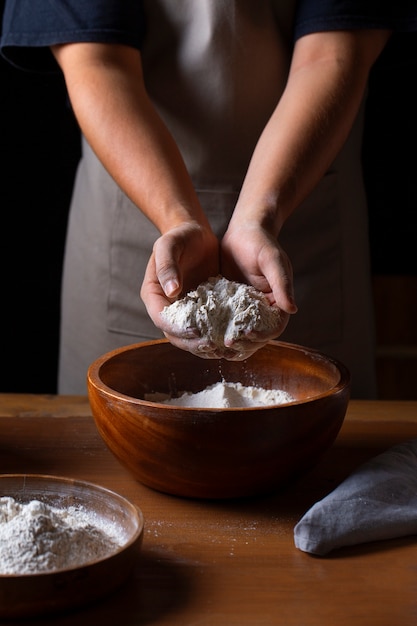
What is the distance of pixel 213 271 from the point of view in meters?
1.14

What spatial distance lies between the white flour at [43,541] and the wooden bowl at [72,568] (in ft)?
0.06

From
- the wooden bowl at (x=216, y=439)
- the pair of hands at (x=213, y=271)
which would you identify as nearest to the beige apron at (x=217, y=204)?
the pair of hands at (x=213, y=271)

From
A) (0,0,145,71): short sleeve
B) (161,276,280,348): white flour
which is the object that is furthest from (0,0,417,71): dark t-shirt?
(161,276,280,348): white flour

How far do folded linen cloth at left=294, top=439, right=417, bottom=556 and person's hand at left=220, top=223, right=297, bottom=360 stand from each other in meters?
0.19

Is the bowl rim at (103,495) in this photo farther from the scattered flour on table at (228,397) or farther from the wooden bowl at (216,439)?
the scattered flour on table at (228,397)

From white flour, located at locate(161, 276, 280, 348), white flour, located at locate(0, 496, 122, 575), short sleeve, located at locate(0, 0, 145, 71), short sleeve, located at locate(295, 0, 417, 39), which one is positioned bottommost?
white flour, located at locate(0, 496, 122, 575)

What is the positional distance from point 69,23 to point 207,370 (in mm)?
597

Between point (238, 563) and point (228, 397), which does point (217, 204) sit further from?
point (238, 563)

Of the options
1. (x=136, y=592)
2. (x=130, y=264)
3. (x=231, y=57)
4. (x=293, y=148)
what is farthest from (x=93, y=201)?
(x=136, y=592)

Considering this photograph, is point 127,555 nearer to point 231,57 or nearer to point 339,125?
point 339,125

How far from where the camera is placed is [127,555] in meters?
0.69

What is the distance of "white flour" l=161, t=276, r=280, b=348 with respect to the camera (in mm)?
945

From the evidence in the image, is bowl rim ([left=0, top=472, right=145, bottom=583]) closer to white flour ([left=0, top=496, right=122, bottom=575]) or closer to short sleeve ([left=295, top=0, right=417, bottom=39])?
white flour ([left=0, top=496, right=122, bottom=575])

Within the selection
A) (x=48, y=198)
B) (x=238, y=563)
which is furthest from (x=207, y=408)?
(x=48, y=198)
